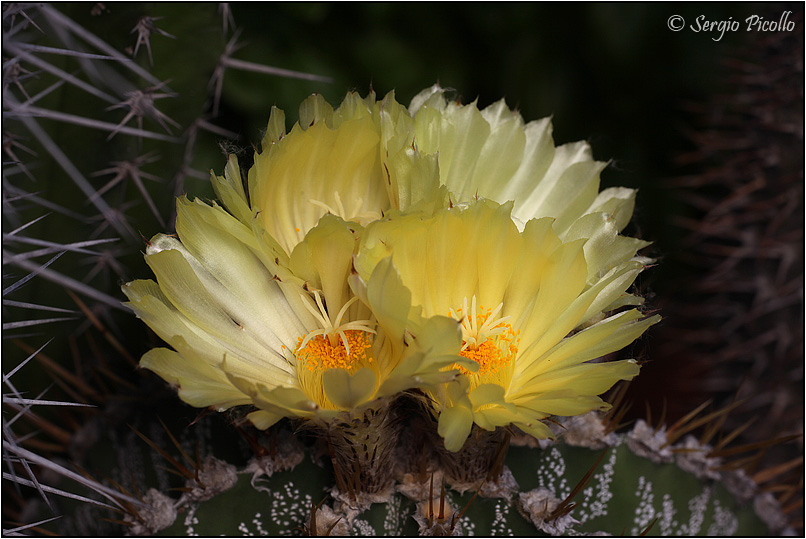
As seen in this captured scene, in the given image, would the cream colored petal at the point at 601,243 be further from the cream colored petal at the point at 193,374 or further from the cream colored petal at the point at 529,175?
the cream colored petal at the point at 193,374

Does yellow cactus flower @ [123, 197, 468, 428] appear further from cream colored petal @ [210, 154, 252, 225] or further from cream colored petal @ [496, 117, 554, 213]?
cream colored petal @ [496, 117, 554, 213]

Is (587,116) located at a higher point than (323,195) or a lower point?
higher

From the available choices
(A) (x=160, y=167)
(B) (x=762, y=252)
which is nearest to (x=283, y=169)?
(A) (x=160, y=167)

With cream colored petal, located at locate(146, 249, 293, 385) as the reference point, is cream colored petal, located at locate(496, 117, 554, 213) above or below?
above

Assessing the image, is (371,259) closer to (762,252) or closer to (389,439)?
(389,439)

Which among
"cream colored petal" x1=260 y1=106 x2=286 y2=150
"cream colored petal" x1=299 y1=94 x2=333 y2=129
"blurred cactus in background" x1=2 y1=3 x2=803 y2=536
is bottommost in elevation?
"blurred cactus in background" x1=2 y1=3 x2=803 y2=536

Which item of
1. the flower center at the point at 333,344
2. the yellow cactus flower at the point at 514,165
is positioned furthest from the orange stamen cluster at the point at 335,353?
the yellow cactus flower at the point at 514,165

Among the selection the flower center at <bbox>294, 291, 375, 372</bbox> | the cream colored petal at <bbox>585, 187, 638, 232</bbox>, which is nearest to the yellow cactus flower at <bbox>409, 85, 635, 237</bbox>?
the cream colored petal at <bbox>585, 187, 638, 232</bbox>
